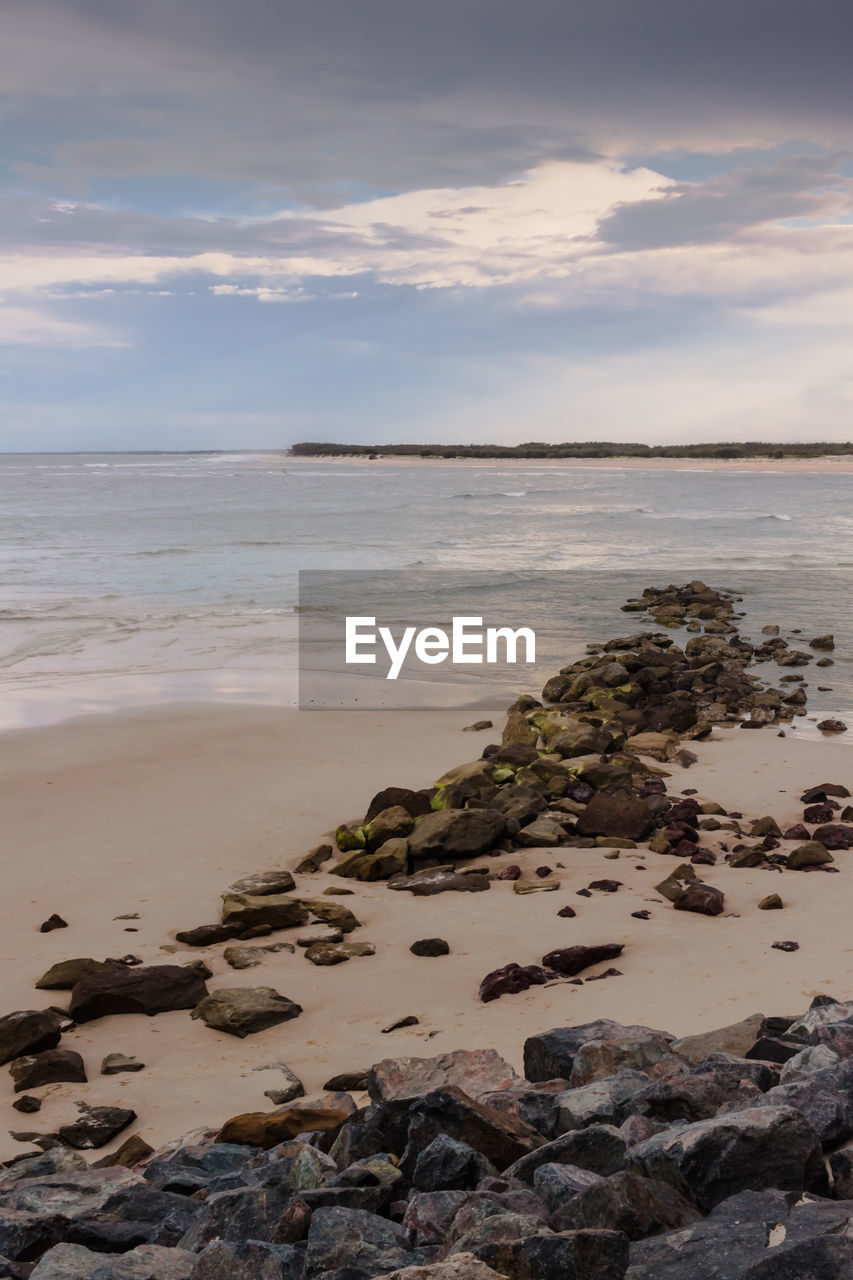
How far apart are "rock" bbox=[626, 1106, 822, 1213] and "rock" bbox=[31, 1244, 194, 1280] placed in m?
1.36

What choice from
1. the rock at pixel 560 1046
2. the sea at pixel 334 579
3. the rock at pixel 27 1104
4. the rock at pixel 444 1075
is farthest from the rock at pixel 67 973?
the sea at pixel 334 579

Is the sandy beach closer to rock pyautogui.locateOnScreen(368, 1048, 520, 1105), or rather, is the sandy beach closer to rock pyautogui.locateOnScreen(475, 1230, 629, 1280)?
rock pyautogui.locateOnScreen(368, 1048, 520, 1105)

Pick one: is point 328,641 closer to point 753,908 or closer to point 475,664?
point 475,664

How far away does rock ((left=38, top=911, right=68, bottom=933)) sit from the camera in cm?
692

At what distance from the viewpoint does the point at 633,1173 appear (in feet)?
10.6

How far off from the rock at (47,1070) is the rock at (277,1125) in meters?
1.16

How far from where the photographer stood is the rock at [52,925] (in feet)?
22.7

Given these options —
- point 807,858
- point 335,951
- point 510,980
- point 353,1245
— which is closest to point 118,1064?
point 335,951

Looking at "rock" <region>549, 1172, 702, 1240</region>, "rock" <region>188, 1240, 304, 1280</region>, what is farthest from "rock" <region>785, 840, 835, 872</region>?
"rock" <region>188, 1240, 304, 1280</region>

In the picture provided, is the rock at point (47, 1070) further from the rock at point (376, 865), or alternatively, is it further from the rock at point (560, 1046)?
the rock at point (376, 865)

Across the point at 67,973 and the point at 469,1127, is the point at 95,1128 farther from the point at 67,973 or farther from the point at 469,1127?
the point at 469,1127

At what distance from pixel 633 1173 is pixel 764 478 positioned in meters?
94.6

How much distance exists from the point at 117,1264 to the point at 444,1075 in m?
1.61

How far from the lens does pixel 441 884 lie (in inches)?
301
